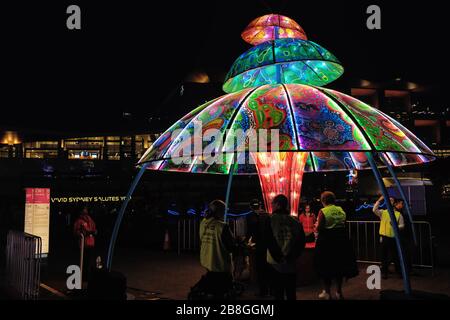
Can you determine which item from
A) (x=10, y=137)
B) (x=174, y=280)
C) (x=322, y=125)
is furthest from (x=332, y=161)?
(x=10, y=137)

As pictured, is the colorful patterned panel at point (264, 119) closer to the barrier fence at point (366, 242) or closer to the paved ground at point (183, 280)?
the paved ground at point (183, 280)

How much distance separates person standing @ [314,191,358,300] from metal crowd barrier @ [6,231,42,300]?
5.08 metres

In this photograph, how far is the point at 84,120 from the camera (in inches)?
643

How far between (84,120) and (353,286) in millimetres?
11532

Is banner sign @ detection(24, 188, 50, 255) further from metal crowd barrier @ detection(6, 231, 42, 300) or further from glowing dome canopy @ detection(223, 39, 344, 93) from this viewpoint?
glowing dome canopy @ detection(223, 39, 344, 93)

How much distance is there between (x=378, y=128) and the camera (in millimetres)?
7188

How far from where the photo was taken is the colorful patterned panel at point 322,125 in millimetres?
6449

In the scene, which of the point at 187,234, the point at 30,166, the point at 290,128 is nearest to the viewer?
the point at 290,128

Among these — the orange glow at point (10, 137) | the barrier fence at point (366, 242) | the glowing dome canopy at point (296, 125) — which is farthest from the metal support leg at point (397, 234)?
the orange glow at point (10, 137)

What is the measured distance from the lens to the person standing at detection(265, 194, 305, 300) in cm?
589

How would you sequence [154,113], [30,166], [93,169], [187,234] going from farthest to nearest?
[154,113]
[93,169]
[30,166]
[187,234]
